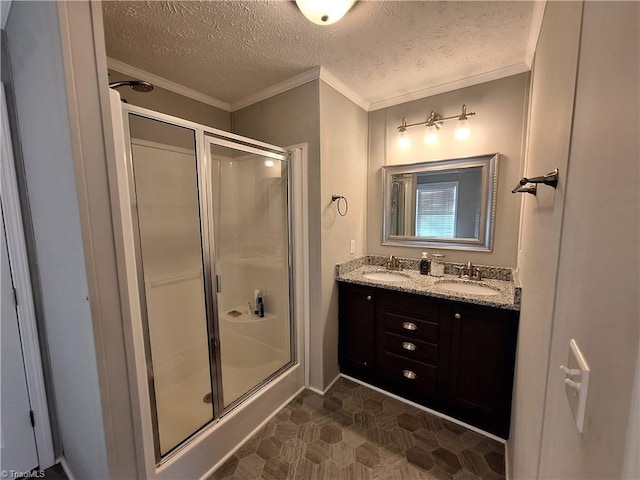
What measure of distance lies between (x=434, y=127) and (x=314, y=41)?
1212 mm

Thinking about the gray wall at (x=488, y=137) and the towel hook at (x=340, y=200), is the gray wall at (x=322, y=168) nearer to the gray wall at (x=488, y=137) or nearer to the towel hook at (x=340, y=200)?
the towel hook at (x=340, y=200)

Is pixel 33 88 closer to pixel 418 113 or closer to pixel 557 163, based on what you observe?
pixel 557 163

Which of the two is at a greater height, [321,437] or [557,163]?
[557,163]

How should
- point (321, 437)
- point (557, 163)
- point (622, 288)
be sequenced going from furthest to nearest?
point (321, 437) → point (557, 163) → point (622, 288)

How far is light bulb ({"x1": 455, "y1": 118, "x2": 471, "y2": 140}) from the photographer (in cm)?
207

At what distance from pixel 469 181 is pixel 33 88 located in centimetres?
264

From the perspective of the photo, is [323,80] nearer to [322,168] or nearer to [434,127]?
[322,168]

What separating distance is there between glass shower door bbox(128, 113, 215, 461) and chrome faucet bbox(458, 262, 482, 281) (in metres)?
1.95

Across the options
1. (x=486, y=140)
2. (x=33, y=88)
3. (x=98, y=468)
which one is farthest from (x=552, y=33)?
(x=98, y=468)

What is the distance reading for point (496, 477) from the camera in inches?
57.2

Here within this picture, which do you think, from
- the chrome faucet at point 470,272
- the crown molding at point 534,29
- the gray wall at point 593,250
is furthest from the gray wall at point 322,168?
the gray wall at point 593,250

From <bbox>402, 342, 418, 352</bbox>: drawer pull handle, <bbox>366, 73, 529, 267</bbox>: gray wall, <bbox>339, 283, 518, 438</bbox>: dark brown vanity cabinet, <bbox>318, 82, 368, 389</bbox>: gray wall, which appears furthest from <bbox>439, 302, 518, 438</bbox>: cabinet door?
<bbox>318, 82, 368, 389</bbox>: gray wall

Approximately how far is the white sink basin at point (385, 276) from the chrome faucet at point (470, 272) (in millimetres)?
418

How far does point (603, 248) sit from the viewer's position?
0.45m
